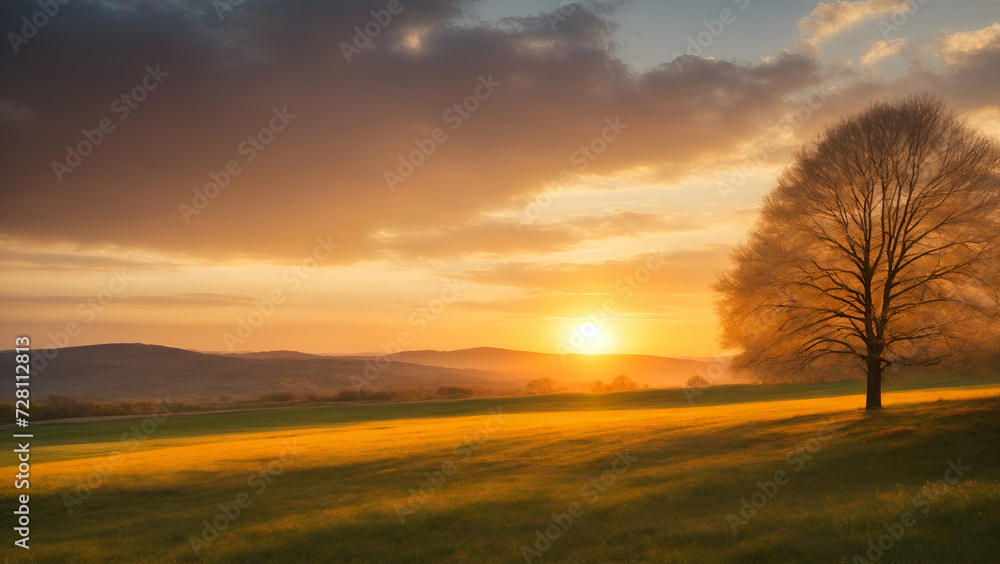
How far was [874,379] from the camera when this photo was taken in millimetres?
28031

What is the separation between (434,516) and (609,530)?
5.18m

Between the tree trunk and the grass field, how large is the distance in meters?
1.06

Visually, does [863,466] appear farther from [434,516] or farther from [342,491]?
[342,491]

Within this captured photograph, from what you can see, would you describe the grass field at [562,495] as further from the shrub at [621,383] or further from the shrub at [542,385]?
the shrub at [542,385]

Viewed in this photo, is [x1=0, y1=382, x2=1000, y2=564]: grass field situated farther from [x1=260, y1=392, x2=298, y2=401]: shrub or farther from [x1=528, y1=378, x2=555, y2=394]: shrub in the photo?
[x1=528, y1=378, x2=555, y2=394]: shrub

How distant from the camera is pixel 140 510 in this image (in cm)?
2020

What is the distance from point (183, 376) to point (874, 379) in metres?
163

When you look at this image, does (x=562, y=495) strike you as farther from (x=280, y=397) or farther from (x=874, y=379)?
(x=280, y=397)

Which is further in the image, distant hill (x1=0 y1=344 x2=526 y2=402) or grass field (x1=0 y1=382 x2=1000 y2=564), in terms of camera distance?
distant hill (x1=0 y1=344 x2=526 y2=402)

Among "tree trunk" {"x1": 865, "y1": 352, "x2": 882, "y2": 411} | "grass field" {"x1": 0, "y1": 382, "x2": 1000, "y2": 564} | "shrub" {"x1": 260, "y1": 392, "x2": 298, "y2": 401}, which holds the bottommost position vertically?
"shrub" {"x1": 260, "y1": 392, "x2": 298, "y2": 401}

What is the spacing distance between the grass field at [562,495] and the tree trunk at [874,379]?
1.06m

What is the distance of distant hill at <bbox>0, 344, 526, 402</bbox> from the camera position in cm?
12319

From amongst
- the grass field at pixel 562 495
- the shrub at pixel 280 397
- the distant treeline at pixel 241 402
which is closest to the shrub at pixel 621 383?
the distant treeline at pixel 241 402

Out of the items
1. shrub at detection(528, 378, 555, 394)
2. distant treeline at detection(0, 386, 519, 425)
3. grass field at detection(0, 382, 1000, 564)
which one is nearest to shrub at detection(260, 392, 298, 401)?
distant treeline at detection(0, 386, 519, 425)
